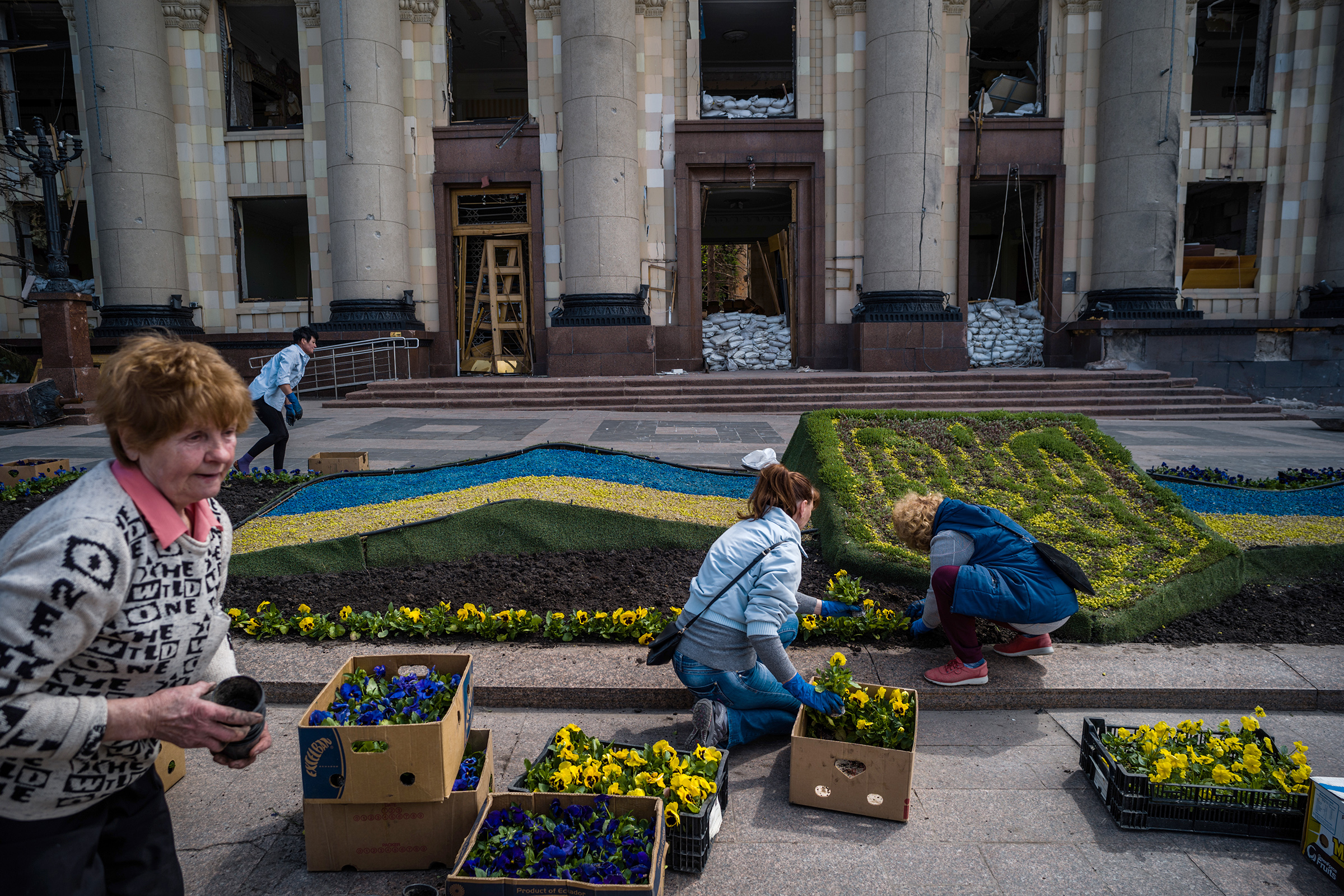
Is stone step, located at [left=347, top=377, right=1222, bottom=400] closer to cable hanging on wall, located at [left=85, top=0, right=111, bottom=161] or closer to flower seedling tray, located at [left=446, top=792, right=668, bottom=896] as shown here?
cable hanging on wall, located at [left=85, top=0, right=111, bottom=161]

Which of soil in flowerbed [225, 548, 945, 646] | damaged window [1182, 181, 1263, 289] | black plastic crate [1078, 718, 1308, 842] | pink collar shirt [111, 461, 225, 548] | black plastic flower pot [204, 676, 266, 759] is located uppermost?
damaged window [1182, 181, 1263, 289]

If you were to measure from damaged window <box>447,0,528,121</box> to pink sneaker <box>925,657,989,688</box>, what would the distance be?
58.0ft

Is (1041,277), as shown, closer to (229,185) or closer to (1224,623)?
(1224,623)

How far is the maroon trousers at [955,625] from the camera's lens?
3984 mm

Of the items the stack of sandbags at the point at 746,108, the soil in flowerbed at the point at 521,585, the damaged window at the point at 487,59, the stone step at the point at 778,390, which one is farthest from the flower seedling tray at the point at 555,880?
the damaged window at the point at 487,59

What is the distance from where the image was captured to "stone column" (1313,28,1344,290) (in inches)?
Answer: 717

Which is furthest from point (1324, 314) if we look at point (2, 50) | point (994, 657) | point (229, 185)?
point (2, 50)

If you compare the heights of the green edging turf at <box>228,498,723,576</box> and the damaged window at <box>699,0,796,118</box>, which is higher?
the damaged window at <box>699,0,796,118</box>

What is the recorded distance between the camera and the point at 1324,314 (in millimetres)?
18422

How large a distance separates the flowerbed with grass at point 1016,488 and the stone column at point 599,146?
10774 millimetres

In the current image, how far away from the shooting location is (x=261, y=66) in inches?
873

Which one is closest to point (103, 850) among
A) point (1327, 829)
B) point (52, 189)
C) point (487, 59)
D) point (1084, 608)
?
point (1327, 829)

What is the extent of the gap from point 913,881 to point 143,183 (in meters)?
20.8

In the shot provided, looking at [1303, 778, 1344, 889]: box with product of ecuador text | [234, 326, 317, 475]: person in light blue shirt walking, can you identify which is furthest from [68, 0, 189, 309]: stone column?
[1303, 778, 1344, 889]: box with product of ecuador text
